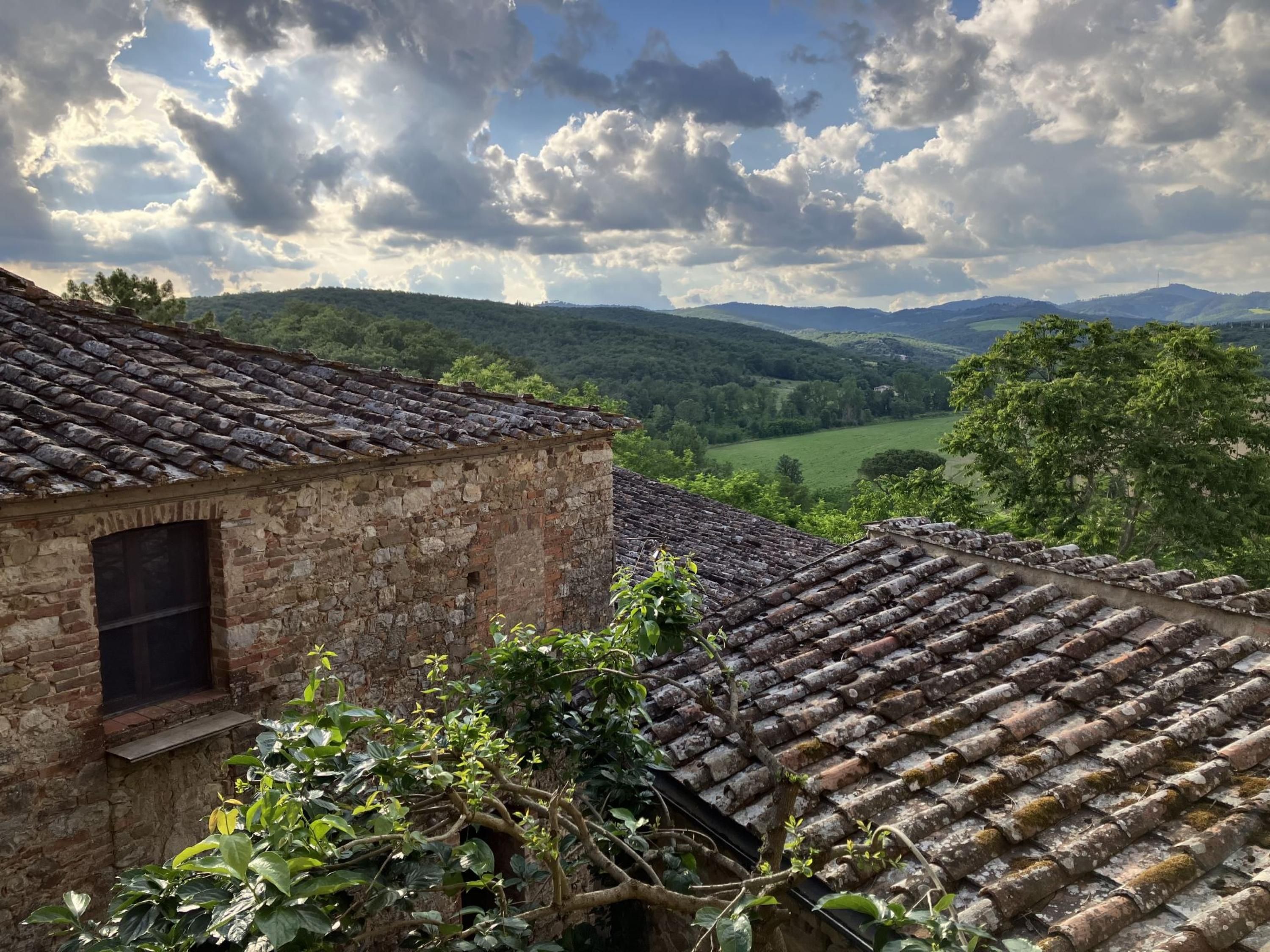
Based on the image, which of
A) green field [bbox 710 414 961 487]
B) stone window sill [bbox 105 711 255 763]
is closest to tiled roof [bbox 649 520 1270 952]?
stone window sill [bbox 105 711 255 763]

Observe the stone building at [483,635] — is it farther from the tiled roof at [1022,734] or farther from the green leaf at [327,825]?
the green leaf at [327,825]

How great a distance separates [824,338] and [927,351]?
23.0 metres

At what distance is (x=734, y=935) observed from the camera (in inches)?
116

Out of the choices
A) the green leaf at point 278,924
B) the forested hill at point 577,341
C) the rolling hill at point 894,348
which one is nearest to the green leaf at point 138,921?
the green leaf at point 278,924

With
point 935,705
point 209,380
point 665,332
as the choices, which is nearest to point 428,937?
point 935,705

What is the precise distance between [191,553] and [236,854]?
13.9 feet

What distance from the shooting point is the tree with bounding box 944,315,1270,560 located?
18.2m

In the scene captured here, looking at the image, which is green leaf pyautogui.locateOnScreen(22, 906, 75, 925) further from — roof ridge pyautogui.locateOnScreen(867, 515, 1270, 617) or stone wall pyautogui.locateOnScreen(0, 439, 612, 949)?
roof ridge pyautogui.locateOnScreen(867, 515, 1270, 617)

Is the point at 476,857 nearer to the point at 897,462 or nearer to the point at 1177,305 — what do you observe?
the point at 897,462

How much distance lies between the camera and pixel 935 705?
5.00 m

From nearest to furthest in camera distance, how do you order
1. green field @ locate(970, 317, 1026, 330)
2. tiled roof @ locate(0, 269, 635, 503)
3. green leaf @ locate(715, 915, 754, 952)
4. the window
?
green leaf @ locate(715, 915, 754, 952)
tiled roof @ locate(0, 269, 635, 503)
the window
green field @ locate(970, 317, 1026, 330)

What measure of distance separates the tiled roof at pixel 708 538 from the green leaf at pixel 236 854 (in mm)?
8367

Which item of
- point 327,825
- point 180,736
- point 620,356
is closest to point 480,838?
point 327,825

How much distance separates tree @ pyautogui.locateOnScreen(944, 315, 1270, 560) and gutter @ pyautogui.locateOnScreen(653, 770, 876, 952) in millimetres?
16746
